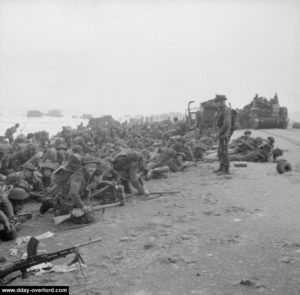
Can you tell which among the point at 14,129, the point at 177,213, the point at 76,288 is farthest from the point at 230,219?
the point at 14,129

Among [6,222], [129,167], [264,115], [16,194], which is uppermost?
[264,115]

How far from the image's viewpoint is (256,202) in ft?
22.4

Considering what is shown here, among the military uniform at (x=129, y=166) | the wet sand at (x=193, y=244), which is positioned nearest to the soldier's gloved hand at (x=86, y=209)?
the wet sand at (x=193, y=244)

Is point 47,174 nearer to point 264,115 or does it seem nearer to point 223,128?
point 223,128

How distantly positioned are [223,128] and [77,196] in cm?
501

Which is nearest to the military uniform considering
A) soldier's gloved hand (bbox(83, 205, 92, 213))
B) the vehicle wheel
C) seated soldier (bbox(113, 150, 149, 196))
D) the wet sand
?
seated soldier (bbox(113, 150, 149, 196))

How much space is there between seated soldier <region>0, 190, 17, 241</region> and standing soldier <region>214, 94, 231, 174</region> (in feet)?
18.8

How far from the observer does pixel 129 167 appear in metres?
7.78

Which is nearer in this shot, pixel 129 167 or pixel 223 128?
pixel 129 167

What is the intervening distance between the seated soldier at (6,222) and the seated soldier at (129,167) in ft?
8.08

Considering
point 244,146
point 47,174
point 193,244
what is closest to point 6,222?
point 193,244

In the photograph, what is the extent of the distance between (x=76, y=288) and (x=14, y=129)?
15721 mm

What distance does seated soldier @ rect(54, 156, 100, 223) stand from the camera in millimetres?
6059

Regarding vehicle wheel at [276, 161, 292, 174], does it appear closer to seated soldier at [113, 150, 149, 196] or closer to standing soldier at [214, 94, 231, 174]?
standing soldier at [214, 94, 231, 174]
